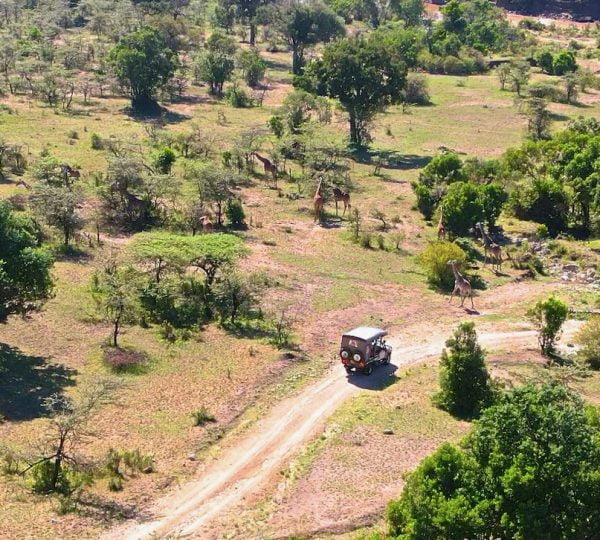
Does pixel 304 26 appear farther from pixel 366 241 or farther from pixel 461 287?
pixel 461 287

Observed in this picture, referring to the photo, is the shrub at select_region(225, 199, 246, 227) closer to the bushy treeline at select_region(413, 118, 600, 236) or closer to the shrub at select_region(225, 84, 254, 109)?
the bushy treeline at select_region(413, 118, 600, 236)

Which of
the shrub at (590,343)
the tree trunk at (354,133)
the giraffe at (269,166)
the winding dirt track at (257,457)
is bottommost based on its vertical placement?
the winding dirt track at (257,457)

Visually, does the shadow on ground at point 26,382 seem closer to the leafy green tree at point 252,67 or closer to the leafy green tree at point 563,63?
the leafy green tree at point 252,67

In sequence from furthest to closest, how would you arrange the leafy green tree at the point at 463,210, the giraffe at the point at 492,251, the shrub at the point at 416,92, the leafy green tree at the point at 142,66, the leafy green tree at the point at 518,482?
the shrub at the point at 416,92
the leafy green tree at the point at 142,66
the leafy green tree at the point at 463,210
the giraffe at the point at 492,251
the leafy green tree at the point at 518,482

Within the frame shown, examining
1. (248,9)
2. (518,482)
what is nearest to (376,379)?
(518,482)

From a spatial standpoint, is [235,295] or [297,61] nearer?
[235,295]

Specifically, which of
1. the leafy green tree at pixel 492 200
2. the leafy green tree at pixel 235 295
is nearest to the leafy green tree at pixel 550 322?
the leafy green tree at pixel 235 295
